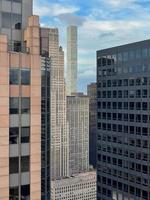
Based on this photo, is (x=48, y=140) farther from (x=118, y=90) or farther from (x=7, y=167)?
(x=118, y=90)

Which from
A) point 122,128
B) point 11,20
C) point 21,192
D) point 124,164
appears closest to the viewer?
point 21,192

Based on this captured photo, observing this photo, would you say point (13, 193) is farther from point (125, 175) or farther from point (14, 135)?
point (125, 175)

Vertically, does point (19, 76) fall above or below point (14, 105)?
above

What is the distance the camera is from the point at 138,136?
4055 inches

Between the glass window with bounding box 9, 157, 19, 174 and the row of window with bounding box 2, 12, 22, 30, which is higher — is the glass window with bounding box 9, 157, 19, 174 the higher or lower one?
the lower one

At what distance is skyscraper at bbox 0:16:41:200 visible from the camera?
36.8m

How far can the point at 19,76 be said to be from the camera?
123ft

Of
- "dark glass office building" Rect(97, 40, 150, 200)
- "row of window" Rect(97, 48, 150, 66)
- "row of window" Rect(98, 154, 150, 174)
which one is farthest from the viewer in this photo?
"row of window" Rect(97, 48, 150, 66)

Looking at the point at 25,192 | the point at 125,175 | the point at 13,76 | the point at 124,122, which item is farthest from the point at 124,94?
the point at 13,76

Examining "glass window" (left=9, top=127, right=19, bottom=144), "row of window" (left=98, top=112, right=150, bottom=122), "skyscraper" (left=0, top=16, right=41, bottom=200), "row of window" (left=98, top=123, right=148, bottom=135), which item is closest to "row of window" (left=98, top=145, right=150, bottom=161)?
"row of window" (left=98, top=123, right=148, bottom=135)

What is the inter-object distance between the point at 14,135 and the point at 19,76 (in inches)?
203

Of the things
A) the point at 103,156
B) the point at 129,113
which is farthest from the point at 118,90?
the point at 103,156

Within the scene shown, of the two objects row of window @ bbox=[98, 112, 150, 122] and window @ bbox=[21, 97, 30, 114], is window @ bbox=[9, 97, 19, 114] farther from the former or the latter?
row of window @ bbox=[98, 112, 150, 122]

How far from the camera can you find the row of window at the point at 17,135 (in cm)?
3719
